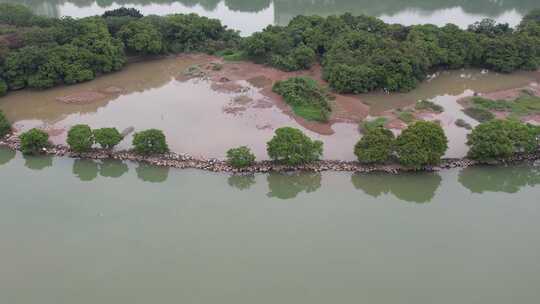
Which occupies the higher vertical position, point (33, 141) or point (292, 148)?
point (292, 148)

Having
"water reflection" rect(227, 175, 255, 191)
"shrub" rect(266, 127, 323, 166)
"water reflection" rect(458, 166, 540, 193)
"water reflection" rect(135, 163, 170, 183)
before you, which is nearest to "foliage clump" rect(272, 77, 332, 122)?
"shrub" rect(266, 127, 323, 166)

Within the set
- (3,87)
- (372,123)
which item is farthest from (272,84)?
(3,87)

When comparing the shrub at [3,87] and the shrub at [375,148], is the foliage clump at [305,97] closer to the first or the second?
the shrub at [375,148]

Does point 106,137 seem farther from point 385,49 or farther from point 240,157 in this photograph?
point 385,49

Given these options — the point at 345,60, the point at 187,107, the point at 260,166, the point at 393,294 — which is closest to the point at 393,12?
the point at 345,60

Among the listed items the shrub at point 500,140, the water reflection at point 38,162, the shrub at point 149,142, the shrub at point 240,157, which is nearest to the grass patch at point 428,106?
the shrub at point 500,140

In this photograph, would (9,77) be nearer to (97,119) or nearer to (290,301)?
(97,119)
